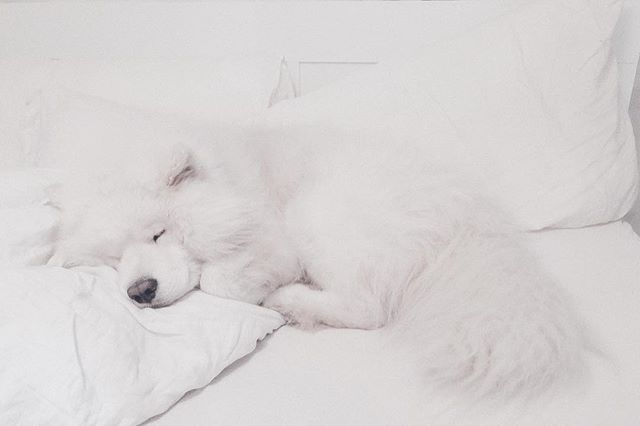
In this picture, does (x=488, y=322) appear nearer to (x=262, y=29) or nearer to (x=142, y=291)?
(x=142, y=291)

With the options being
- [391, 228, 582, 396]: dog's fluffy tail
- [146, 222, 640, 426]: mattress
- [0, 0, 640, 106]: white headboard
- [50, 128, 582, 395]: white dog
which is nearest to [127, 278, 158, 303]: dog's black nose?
[50, 128, 582, 395]: white dog

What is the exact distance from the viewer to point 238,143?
149 centimetres

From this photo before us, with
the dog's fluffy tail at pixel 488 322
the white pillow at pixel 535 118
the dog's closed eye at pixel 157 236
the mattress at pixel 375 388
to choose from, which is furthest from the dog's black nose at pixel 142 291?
the white pillow at pixel 535 118

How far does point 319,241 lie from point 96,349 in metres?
0.56

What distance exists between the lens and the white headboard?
188cm

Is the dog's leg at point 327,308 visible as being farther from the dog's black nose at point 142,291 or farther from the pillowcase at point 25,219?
the pillowcase at point 25,219

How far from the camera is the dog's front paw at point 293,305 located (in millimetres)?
1254

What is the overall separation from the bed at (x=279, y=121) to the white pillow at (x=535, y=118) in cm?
12

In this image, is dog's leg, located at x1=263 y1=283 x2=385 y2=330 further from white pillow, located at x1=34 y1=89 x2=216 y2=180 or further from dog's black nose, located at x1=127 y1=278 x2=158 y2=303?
white pillow, located at x1=34 y1=89 x2=216 y2=180

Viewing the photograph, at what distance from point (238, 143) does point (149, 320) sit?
0.58 m

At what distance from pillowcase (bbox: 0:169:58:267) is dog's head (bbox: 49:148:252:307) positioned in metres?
0.03

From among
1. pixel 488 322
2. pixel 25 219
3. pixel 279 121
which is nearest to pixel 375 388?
pixel 488 322

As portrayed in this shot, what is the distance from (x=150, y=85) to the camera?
1.81 metres

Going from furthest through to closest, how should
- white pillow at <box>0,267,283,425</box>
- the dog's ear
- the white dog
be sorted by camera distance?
the dog's ear → the white dog → white pillow at <box>0,267,283,425</box>
